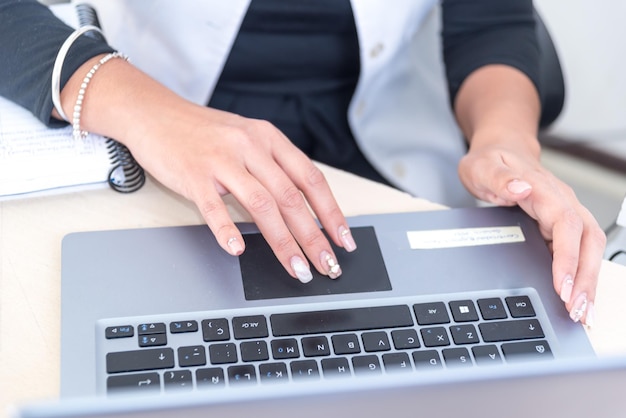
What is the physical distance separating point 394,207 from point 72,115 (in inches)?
12.9

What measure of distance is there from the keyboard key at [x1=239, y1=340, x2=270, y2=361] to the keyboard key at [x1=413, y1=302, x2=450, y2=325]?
130 millimetres

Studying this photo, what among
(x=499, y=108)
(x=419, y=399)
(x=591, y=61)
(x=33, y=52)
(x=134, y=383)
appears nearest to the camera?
(x=419, y=399)

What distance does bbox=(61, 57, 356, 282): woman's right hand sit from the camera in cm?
68

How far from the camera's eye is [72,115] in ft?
2.45

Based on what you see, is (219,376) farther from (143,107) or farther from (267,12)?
(267,12)

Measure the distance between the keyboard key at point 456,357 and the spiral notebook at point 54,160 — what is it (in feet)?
1.11

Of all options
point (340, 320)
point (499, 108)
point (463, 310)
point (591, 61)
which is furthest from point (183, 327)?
point (591, 61)

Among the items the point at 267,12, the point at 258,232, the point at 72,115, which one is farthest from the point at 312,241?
the point at 267,12

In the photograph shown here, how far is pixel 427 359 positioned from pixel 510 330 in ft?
0.26

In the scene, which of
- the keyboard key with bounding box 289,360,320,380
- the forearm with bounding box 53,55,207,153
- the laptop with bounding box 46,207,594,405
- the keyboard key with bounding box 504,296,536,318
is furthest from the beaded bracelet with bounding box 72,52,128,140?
the keyboard key with bounding box 504,296,536,318

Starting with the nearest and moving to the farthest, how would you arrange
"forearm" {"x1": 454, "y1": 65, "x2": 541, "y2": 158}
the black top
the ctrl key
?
1. the ctrl key
2. "forearm" {"x1": 454, "y1": 65, "x2": 541, "y2": 158}
3. the black top

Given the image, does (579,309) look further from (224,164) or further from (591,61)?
(591,61)

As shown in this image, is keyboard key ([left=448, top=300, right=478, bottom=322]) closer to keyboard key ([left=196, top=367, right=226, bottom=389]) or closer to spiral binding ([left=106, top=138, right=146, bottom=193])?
keyboard key ([left=196, top=367, right=226, bottom=389])

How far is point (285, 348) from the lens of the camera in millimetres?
594
